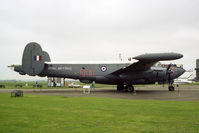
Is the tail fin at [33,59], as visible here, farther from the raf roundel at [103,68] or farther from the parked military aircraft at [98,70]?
the raf roundel at [103,68]

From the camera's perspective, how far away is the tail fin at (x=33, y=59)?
23.9 m

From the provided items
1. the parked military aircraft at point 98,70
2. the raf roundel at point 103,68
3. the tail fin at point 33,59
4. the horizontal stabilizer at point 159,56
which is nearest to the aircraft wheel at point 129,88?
the parked military aircraft at point 98,70

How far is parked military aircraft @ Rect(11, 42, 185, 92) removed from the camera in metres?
23.8

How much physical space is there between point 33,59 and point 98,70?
8417mm

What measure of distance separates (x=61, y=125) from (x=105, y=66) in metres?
Answer: 19.9

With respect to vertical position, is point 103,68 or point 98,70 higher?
point 103,68

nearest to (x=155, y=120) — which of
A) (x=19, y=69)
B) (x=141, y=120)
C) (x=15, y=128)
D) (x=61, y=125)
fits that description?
(x=141, y=120)

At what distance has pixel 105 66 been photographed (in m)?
26.1

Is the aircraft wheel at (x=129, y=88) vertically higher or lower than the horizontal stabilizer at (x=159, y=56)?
lower

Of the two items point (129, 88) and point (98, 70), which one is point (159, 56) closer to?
point (129, 88)

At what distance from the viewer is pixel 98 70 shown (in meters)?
25.9

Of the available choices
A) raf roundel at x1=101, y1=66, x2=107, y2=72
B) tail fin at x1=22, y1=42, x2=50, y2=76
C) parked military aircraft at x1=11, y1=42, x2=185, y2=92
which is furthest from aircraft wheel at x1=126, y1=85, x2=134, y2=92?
tail fin at x1=22, y1=42, x2=50, y2=76

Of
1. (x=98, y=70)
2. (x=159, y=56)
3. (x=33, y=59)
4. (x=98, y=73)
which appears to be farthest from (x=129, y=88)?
(x=33, y=59)

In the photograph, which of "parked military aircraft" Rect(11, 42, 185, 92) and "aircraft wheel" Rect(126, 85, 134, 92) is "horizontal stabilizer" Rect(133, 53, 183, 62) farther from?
"aircraft wheel" Rect(126, 85, 134, 92)
